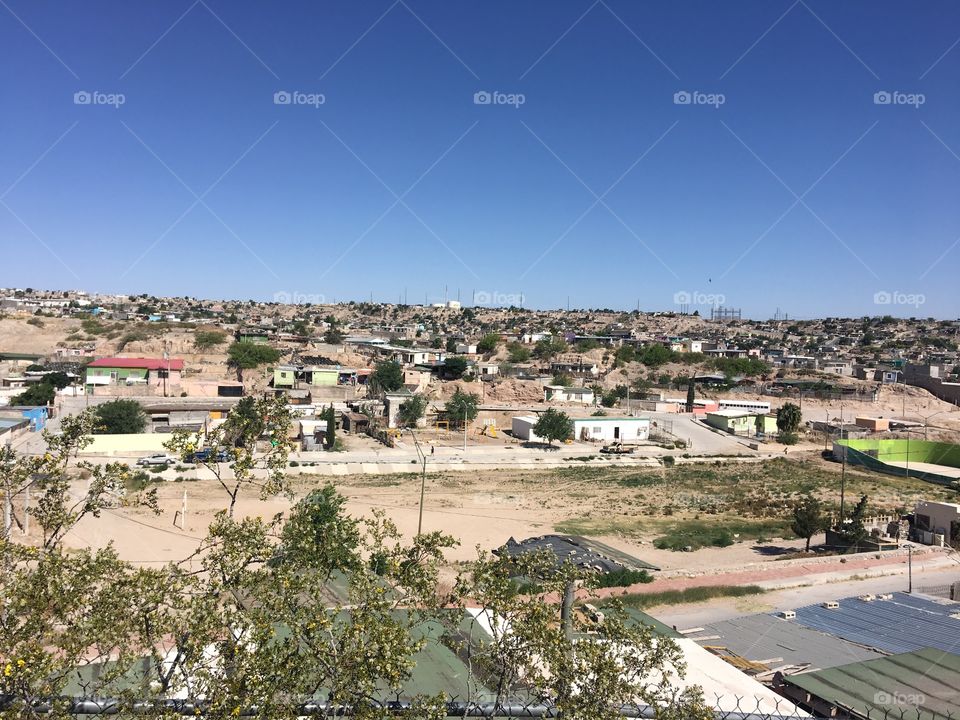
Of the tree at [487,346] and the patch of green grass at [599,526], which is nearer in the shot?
the patch of green grass at [599,526]

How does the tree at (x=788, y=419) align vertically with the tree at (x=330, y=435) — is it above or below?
above

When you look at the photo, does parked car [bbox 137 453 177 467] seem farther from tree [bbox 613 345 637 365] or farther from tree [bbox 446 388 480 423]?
tree [bbox 613 345 637 365]

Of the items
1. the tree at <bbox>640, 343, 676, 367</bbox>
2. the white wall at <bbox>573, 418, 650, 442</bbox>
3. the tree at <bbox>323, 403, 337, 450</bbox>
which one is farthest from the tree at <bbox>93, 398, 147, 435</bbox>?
the tree at <bbox>640, 343, 676, 367</bbox>

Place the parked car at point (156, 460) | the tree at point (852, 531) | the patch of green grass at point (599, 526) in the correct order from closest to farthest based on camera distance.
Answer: the tree at point (852, 531) < the patch of green grass at point (599, 526) < the parked car at point (156, 460)

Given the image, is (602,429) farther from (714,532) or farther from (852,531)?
(852,531)

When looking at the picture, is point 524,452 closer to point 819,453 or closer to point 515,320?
point 819,453

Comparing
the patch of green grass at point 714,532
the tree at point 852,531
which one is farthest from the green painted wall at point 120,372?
the tree at point 852,531

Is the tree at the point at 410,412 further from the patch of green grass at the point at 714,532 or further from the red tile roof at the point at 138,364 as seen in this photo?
the patch of green grass at the point at 714,532
